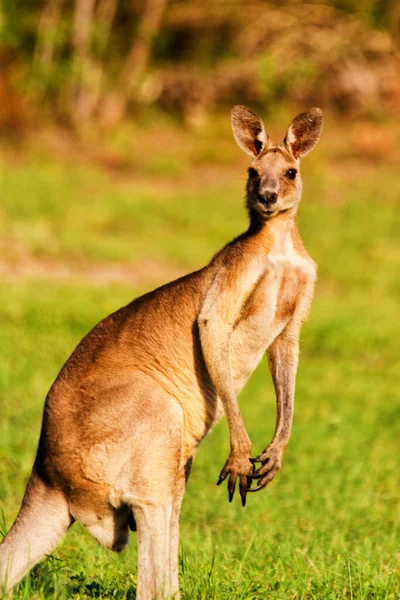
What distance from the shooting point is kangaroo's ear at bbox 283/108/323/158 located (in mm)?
3553

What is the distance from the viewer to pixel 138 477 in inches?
119

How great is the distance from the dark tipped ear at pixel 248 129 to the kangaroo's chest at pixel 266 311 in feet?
1.36

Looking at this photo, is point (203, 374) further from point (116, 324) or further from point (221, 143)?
point (221, 143)

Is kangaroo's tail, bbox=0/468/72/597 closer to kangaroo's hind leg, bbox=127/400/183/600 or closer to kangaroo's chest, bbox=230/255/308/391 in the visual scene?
kangaroo's hind leg, bbox=127/400/183/600

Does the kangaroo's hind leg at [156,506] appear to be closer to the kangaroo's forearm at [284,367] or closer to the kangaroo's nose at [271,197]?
the kangaroo's forearm at [284,367]

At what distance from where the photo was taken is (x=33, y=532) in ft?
10.2

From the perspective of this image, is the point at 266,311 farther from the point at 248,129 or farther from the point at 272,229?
the point at 248,129

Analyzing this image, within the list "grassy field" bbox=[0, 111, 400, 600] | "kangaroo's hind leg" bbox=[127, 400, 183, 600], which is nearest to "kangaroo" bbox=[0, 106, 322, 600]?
"kangaroo's hind leg" bbox=[127, 400, 183, 600]

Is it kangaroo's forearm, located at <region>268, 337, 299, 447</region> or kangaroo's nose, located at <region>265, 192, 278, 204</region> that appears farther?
kangaroo's forearm, located at <region>268, 337, 299, 447</region>

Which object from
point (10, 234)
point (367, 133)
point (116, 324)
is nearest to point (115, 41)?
point (367, 133)

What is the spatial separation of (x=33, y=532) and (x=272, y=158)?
1419mm

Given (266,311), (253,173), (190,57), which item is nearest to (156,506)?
(266,311)

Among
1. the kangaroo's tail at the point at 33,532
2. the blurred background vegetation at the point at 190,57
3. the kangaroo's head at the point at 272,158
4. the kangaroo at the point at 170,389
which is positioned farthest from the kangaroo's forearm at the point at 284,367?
the blurred background vegetation at the point at 190,57

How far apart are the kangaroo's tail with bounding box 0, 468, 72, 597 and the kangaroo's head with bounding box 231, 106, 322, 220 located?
1.13 meters
